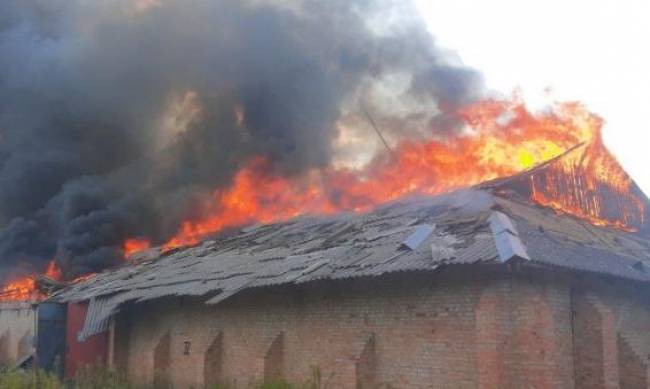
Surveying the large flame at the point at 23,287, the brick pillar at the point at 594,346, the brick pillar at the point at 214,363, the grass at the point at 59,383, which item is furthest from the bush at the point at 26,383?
the large flame at the point at 23,287

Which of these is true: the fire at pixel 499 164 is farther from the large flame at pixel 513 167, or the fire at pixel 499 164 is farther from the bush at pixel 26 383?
the bush at pixel 26 383

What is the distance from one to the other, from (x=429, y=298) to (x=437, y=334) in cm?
59

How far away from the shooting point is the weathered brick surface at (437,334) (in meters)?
9.50

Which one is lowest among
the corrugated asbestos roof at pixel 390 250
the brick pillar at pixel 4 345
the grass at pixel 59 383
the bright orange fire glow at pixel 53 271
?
the grass at pixel 59 383

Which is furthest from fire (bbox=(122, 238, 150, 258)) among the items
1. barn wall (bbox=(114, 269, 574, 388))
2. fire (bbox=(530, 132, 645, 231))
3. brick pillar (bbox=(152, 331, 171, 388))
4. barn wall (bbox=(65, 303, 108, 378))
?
fire (bbox=(530, 132, 645, 231))

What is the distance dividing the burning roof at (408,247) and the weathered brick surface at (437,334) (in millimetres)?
456

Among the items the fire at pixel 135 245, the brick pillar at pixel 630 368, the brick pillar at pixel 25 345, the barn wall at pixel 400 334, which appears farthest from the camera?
the fire at pixel 135 245

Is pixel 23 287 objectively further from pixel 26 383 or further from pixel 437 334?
pixel 437 334

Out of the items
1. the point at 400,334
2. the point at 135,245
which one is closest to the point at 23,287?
the point at 135,245

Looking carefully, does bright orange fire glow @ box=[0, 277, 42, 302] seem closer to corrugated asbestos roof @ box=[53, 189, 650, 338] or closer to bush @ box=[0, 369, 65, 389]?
corrugated asbestos roof @ box=[53, 189, 650, 338]

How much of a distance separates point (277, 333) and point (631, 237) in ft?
28.7

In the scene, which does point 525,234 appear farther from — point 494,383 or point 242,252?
point 242,252

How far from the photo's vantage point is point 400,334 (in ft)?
35.3

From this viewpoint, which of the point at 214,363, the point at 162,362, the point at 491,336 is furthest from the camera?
the point at 162,362
